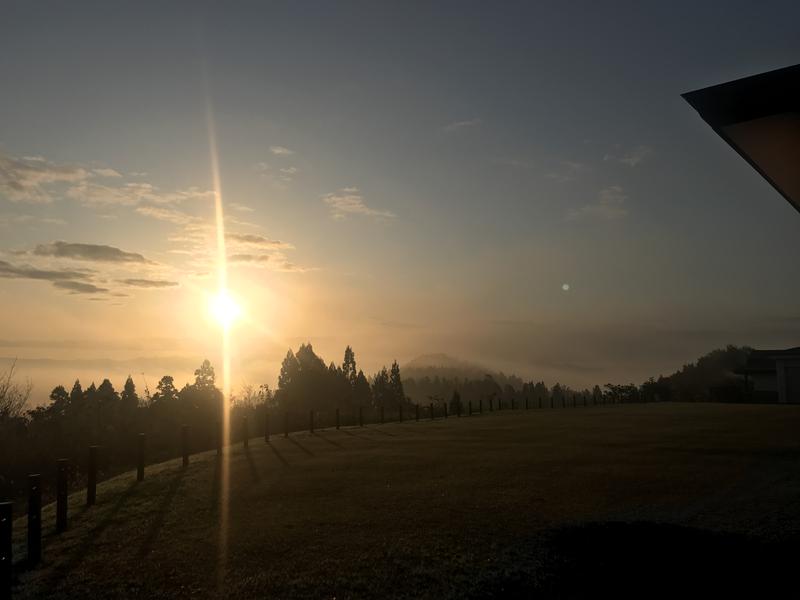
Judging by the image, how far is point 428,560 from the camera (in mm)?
8133

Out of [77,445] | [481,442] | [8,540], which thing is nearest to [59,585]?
[8,540]

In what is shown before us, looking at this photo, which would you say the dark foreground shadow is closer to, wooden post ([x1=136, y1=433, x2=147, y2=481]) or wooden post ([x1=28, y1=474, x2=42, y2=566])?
wooden post ([x1=28, y1=474, x2=42, y2=566])

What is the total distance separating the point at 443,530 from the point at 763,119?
863 centimetres

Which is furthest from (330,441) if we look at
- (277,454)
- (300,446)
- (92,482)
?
(92,482)

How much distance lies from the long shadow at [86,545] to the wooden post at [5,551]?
522mm

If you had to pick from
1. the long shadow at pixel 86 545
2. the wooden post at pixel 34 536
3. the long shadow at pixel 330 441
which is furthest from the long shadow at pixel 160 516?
the long shadow at pixel 330 441

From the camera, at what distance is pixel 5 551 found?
300 inches

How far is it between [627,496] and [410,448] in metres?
10.7

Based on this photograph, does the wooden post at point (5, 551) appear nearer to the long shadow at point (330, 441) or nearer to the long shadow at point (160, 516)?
the long shadow at point (160, 516)

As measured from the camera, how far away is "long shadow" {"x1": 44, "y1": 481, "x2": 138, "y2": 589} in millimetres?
8352

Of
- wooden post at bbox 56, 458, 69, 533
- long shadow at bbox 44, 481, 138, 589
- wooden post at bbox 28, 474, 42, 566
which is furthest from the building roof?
wooden post at bbox 56, 458, 69, 533

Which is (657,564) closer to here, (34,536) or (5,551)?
(5,551)

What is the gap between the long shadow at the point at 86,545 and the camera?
8352mm

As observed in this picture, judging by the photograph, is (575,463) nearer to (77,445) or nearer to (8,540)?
(8,540)
